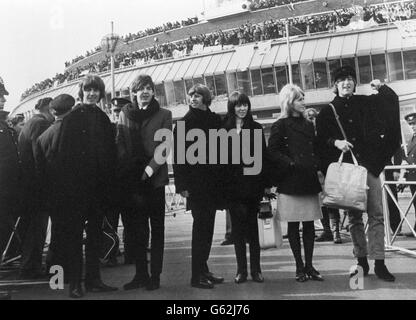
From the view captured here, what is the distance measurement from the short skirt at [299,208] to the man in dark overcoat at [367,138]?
15.2 inches

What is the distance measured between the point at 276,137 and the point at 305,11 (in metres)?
45.8

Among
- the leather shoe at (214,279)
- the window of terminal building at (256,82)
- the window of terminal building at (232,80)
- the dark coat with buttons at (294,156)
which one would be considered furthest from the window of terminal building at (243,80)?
the leather shoe at (214,279)

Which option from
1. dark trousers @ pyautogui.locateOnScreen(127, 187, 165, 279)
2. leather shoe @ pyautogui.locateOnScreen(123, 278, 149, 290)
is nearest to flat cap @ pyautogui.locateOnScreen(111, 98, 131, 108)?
dark trousers @ pyautogui.locateOnScreen(127, 187, 165, 279)

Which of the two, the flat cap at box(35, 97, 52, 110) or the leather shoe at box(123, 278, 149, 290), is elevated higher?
the flat cap at box(35, 97, 52, 110)

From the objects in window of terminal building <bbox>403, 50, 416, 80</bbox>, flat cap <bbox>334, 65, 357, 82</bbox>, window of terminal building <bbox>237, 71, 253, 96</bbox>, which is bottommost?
flat cap <bbox>334, 65, 357, 82</bbox>

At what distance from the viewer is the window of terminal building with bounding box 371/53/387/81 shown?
35656 mm

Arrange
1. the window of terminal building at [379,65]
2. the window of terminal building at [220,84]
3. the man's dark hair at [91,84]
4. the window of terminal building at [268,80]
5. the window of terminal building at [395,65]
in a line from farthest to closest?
1. the window of terminal building at [220,84]
2. the window of terminal building at [268,80]
3. the window of terminal building at [379,65]
4. the window of terminal building at [395,65]
5. the man's dark hair at [91,84]

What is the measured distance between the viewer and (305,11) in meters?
47.8

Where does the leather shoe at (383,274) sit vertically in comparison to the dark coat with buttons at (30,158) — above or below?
below

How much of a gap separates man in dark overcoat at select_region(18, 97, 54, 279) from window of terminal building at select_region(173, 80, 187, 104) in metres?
36.7

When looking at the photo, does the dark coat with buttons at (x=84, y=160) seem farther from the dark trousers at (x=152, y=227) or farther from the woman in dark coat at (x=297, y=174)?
the woman in dark coat at (x=297, y=174)

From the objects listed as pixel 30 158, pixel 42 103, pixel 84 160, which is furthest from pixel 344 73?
pixel 42 103

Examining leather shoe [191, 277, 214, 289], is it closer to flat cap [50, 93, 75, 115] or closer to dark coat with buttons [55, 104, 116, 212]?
dark coat with buttons [55, 104, 116, 212]

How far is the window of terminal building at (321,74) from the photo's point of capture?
37.7 meters
